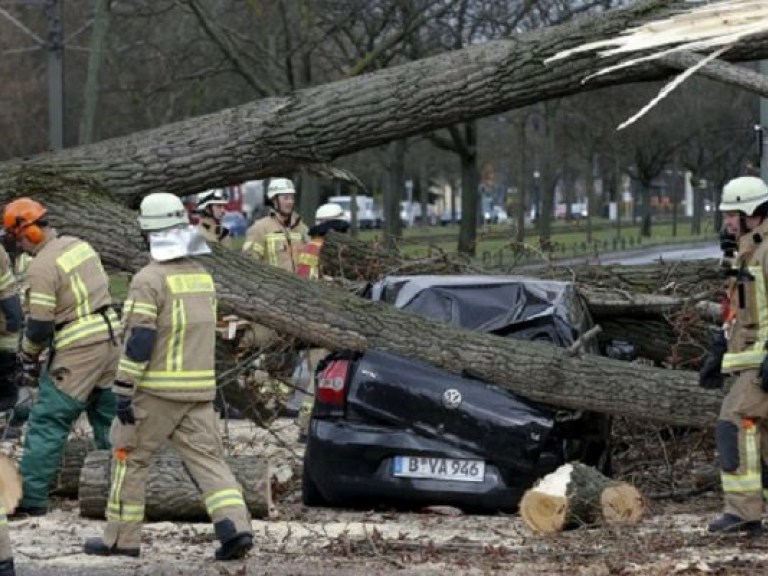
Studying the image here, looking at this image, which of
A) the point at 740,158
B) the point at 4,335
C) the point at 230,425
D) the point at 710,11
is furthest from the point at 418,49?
the point at 740,158

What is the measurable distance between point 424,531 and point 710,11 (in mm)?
4880

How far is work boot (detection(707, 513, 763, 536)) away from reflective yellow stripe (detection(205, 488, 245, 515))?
224cm

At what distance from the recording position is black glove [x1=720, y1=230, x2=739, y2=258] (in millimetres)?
8125

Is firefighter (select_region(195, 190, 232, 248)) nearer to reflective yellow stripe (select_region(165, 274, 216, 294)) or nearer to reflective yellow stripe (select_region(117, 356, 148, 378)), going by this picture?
reflective yellow stripe (select_region(165, 274, 216, 294))

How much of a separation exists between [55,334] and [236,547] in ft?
7.06

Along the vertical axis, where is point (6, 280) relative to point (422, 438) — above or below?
above

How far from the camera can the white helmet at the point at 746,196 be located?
7840mm

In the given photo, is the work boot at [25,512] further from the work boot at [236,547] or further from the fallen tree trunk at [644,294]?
the fallen tree trunk at [644,294]

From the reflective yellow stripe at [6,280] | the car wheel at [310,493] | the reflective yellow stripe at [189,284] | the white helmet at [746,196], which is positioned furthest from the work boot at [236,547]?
the white helmet at [746,196]

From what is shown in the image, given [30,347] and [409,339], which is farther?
[409,339]

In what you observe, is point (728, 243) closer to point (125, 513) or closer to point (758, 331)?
point (758, 331)

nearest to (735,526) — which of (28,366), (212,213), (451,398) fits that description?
(451,398)

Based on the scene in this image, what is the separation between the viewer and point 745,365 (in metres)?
7.82

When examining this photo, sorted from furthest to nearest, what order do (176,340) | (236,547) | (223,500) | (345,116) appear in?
(345,116)
(176,340)
(223,500)
(236,547)
